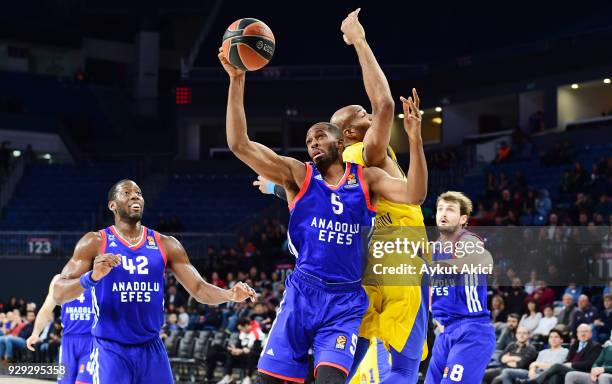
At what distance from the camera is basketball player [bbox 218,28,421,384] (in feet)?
18.8

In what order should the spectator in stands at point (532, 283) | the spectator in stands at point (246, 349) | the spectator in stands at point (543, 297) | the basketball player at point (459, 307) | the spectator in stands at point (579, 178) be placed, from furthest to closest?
the spectator in stands at point (579, 178) → the spectator in stands at point (246, 349) → the spectator in stands at point (532, 283) → the spectator in stands at point (543, 297) → the basketball player at point (459, 307)

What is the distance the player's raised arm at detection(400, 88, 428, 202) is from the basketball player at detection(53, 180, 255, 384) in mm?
1729

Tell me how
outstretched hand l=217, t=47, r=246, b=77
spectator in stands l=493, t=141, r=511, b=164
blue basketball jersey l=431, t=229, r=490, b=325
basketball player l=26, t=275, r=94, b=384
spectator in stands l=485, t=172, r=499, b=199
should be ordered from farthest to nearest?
spectator in stands l=493, t=141, r=511, b=164
spectator in stands l=485, t=172, r=499, b=199
basketball player l=26, t=275, r=94, b=384
blue basketball jersey l=431, t=229, r=490, b=325
outstretched hand l=217, t=47, r=246, b=77

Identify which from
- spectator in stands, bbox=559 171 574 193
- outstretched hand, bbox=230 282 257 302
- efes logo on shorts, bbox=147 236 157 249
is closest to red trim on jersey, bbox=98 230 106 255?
efes logo on shorts, bbox=147 236 157 249

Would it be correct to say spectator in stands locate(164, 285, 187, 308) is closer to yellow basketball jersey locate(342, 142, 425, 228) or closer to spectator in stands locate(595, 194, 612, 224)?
spectator in stands locate(595, 194, 612, 224)

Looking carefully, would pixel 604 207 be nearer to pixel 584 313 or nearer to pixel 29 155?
pixel 584 313

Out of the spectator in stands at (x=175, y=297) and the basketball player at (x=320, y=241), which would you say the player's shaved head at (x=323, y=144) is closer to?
the basketball player at (x=320, y=241)

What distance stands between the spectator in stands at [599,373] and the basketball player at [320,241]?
20.1 ft

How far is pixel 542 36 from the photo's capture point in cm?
2834

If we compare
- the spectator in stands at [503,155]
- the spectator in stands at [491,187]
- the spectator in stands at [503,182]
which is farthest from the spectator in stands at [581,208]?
the spectator in stands at [503,155]

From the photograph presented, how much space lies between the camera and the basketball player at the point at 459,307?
7.66m

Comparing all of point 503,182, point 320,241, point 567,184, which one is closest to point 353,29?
point 320,241

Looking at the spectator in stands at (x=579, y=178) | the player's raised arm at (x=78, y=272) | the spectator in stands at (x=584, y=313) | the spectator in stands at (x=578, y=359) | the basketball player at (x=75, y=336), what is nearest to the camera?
the player's raised arm at (x=78, y=272)

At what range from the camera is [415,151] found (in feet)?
18.3
